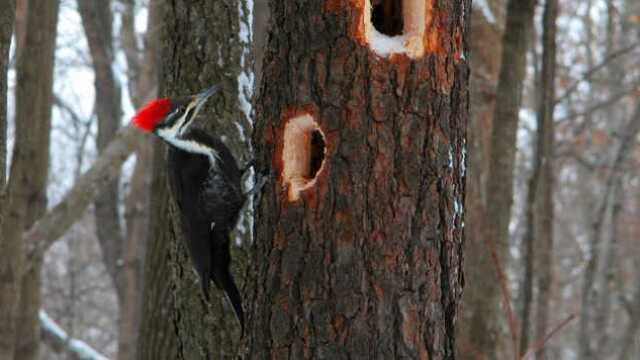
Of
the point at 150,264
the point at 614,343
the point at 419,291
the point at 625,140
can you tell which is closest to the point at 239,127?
the point at 150,264

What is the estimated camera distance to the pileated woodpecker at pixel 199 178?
3820 mm

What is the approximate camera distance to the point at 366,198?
2.70 m

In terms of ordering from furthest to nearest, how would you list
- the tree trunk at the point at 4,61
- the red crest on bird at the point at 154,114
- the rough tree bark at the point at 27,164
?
the rough tree bark at the point at 27,164
the red crest on bird at the point at 154,114
the tree trunk at the point at 4,61

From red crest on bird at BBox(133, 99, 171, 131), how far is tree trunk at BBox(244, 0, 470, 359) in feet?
3.62

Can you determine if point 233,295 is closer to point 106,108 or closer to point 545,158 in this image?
point 545,158

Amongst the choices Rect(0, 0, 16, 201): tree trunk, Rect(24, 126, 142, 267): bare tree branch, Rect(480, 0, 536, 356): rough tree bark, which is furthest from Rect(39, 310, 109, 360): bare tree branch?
Rect(0, 0, 16, 201): tree trunk

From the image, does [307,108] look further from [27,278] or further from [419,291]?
[27,278]

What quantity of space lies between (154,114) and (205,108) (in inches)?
16.1

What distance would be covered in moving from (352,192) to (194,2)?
6.04 ft

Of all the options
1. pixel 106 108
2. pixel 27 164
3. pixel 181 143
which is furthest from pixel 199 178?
pixel 106 108

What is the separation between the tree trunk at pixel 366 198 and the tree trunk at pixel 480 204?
186cm

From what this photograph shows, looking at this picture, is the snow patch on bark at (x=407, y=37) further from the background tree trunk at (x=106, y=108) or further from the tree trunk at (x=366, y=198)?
the background tree trunk at (x=106, y=108)

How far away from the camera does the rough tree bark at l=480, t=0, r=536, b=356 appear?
4.73 metres

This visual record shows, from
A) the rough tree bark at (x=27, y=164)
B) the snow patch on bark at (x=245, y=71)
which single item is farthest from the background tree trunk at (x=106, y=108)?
the snow patch on bark at (x=245, y=71)
